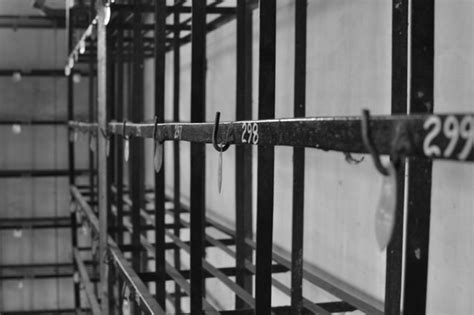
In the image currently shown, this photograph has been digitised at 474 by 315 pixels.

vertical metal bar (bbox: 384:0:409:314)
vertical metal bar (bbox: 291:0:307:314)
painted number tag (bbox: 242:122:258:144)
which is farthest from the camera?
vertical metal bar (bbox: 291:0:307:314)

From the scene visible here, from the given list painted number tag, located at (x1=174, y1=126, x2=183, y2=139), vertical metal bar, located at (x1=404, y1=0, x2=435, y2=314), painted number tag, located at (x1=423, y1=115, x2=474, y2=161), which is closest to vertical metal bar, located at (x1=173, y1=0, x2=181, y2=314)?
painted number tag, located at (x1=174, y1=126, x2=183, y2=139)

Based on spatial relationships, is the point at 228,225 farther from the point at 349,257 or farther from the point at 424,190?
the point at 424,190

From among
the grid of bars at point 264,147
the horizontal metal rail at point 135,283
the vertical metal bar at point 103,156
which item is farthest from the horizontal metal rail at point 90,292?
the horizontal metal rail at point 135,283

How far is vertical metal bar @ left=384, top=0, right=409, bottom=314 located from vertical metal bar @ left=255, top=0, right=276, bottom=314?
0.46 meters

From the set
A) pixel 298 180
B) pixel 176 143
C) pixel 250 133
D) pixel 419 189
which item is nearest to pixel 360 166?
pixel 298 180

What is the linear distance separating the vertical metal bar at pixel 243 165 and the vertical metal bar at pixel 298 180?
0.69 meters

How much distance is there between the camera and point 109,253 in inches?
161

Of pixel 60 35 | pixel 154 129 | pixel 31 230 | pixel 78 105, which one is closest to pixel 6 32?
pixel 60 35

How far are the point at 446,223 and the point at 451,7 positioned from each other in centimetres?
73

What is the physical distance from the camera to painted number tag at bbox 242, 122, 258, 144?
5.11ft

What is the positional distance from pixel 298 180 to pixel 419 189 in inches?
71.5

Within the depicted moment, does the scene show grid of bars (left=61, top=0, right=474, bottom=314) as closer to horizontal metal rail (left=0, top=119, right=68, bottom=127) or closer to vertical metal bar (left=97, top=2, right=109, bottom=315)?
vertical metal bar (left=97, top=2, right=109, bottom=315)

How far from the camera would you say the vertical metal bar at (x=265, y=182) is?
1670 mm

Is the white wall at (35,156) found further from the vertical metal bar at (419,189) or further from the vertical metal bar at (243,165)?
the vertical metal bar at (419,189)
